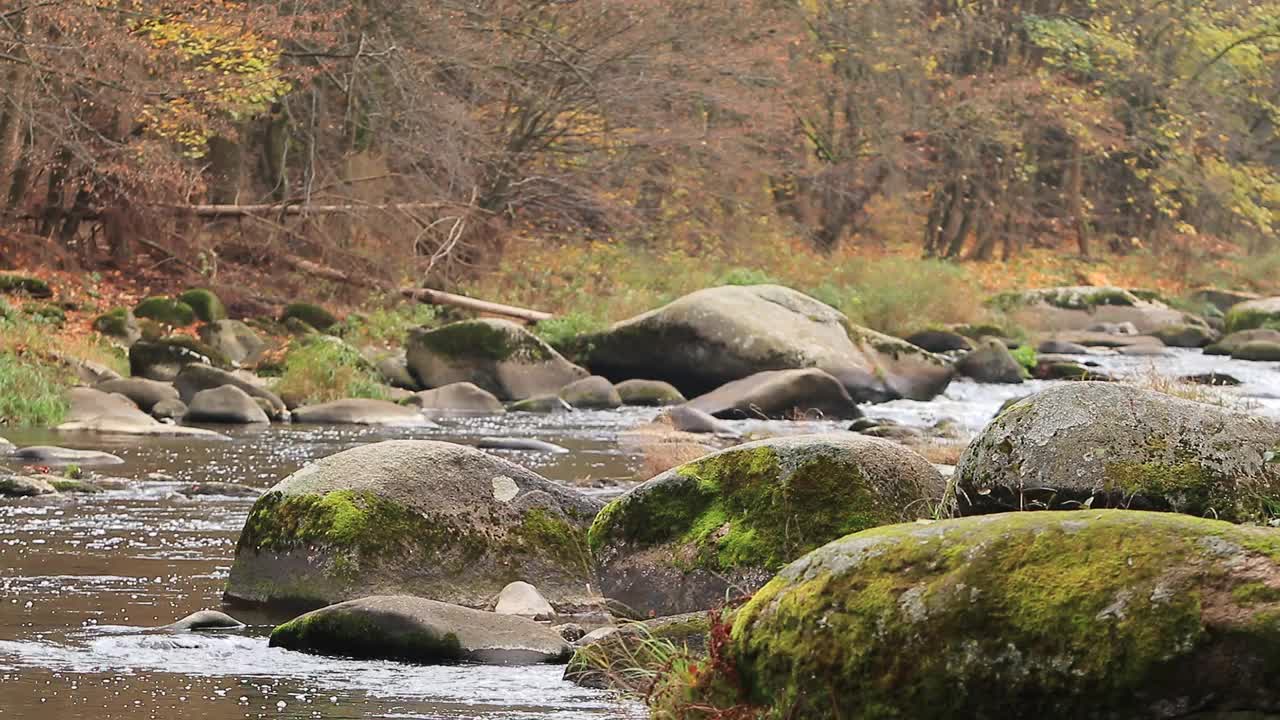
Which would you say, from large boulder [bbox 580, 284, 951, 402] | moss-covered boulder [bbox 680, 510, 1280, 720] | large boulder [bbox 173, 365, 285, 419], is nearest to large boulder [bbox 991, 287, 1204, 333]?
large boulder [bbox 580, 284, 951, 402]

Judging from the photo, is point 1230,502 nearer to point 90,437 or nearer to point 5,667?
point 5,667

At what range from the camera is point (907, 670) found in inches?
201

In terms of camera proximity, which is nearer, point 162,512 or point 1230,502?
point 1230,502

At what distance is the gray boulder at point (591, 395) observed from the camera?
2236 centimetres

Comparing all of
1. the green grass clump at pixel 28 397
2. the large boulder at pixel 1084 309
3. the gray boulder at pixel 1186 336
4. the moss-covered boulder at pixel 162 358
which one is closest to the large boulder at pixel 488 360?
the moss-covered boulder at pixel 162 358

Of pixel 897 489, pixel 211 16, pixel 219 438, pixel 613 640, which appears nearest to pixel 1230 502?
pixel 897 489

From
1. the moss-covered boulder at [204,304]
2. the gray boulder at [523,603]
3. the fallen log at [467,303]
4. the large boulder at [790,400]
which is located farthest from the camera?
the fallen log at [467,303]

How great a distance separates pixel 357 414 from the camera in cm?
1973

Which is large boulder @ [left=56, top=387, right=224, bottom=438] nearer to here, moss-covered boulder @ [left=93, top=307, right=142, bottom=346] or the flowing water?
the flowing water

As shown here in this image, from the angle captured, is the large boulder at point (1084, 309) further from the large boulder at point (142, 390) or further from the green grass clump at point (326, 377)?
the large boulder at point (142, 390)

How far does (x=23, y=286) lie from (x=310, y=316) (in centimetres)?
385

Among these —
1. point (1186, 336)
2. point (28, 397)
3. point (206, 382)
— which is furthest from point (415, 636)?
point (1186, 336)

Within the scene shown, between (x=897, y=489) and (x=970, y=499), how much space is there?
1.05 metres

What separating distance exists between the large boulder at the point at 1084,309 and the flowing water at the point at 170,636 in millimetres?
19619
